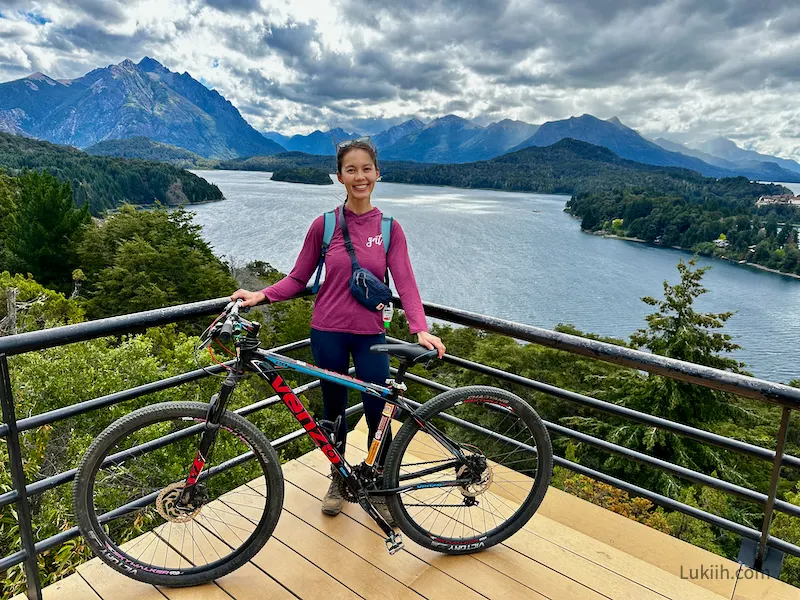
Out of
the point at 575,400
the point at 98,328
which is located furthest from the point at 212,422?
the point at 575,400

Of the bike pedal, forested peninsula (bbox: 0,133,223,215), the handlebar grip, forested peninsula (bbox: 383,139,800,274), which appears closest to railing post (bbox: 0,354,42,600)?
the handlebar grip

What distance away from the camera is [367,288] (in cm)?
203

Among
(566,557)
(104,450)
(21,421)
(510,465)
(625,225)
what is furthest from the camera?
(625,225)

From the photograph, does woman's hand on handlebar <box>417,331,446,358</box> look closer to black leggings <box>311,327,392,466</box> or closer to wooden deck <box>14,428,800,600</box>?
black leggings <box>311,327,392,466</box>

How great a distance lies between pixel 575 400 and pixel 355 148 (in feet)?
4.73

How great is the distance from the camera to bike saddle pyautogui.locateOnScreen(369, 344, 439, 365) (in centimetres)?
196

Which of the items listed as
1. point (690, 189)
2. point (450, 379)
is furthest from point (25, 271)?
point (690, 189)

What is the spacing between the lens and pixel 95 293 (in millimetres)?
27266

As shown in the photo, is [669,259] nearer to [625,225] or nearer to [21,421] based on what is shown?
[625,225]

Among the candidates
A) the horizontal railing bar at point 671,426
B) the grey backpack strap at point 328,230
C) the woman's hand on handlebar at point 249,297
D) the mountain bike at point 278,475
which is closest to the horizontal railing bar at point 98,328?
the woman's hand on handlebar at point 249,297

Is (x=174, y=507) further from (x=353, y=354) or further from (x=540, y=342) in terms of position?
(x=540, y=342)

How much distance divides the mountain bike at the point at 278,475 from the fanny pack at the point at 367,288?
0.19 meters

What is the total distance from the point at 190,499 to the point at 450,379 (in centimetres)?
2463

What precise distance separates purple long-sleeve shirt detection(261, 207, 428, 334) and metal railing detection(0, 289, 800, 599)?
0.81 feet
